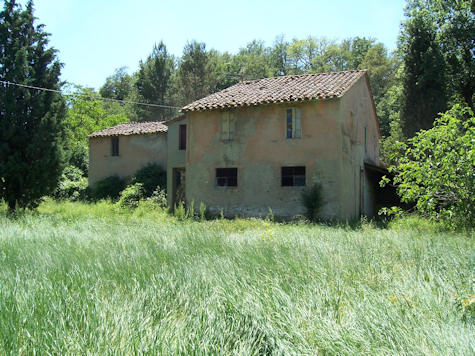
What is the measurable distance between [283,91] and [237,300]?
15067 millimetres

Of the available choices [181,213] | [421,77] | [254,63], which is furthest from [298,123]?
[254,63]

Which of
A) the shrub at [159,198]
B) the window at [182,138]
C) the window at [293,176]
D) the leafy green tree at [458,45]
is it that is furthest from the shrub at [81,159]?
the leafy green tree at [458,45]

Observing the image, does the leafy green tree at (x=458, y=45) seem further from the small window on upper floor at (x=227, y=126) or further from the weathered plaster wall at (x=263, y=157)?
the small window on upper floor at (x=227, y=126)

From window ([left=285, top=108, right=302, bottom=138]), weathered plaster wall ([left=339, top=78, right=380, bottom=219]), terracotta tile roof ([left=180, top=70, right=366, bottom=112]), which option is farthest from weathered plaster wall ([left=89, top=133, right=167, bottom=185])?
weathered plaster wall ([left=339, top=78, right=380, bottom=219])

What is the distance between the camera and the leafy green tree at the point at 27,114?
16344 mm

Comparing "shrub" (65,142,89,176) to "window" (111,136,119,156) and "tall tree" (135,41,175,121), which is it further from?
"tall tree" (135,41,175,121)

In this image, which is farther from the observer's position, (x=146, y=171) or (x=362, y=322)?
(x=146, y=171)

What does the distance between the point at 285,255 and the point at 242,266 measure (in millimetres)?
880

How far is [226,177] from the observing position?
18.5m

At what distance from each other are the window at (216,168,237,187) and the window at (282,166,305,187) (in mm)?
2310

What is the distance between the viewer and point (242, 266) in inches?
218

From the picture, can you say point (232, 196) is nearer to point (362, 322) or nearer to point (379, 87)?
point (362, 322)

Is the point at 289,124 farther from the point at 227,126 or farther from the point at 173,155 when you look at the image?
the point at 173,155

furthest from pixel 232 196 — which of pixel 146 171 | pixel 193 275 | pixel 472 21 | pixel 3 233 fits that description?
pixel 472 21
